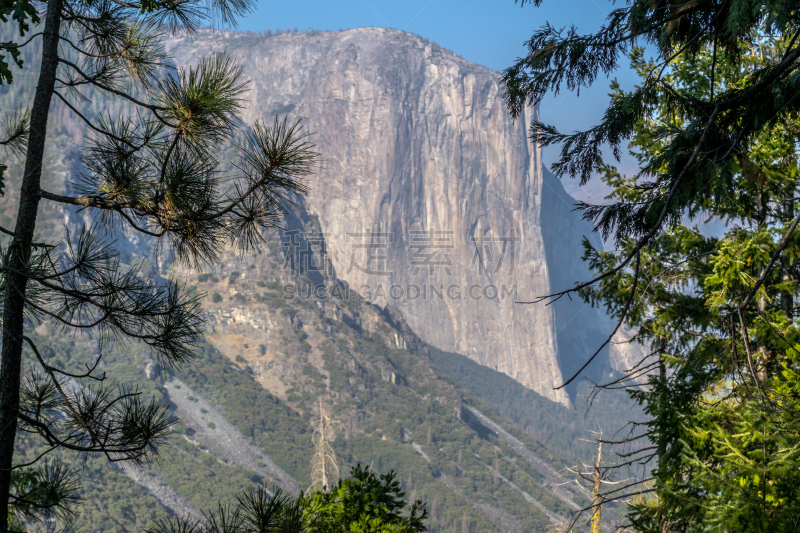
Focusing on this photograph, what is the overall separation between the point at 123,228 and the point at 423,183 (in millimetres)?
137681

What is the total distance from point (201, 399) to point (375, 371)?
3256 cm

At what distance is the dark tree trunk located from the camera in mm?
2693

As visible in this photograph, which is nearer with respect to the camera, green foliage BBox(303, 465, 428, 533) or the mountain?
green foliage BBox(303, 465, 428, 533)

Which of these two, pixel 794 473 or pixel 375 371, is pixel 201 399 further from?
pixel 794 473

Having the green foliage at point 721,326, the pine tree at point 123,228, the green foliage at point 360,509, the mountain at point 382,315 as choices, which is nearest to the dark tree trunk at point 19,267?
the pine tree at point 123,228

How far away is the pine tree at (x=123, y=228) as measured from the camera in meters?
2.82

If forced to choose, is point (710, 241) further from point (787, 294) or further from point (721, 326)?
point (721, 326)

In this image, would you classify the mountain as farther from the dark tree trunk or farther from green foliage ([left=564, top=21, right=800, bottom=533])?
the dark tree trunk

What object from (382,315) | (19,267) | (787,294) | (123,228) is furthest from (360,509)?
(382,315)

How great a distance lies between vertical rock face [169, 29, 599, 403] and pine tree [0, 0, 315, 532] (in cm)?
12271

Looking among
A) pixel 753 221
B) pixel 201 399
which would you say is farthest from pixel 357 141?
pixel 753 221

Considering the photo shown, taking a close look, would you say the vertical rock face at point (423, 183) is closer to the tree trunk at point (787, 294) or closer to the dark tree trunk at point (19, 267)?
the tree trunk at point (787, 294)

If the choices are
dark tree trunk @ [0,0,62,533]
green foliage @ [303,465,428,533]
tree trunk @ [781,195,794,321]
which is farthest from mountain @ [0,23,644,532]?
tree trunk @ [781,195,794,321]

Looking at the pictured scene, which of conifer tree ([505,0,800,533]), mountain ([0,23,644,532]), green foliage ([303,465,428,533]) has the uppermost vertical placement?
mountain ([0,23,644,532])
